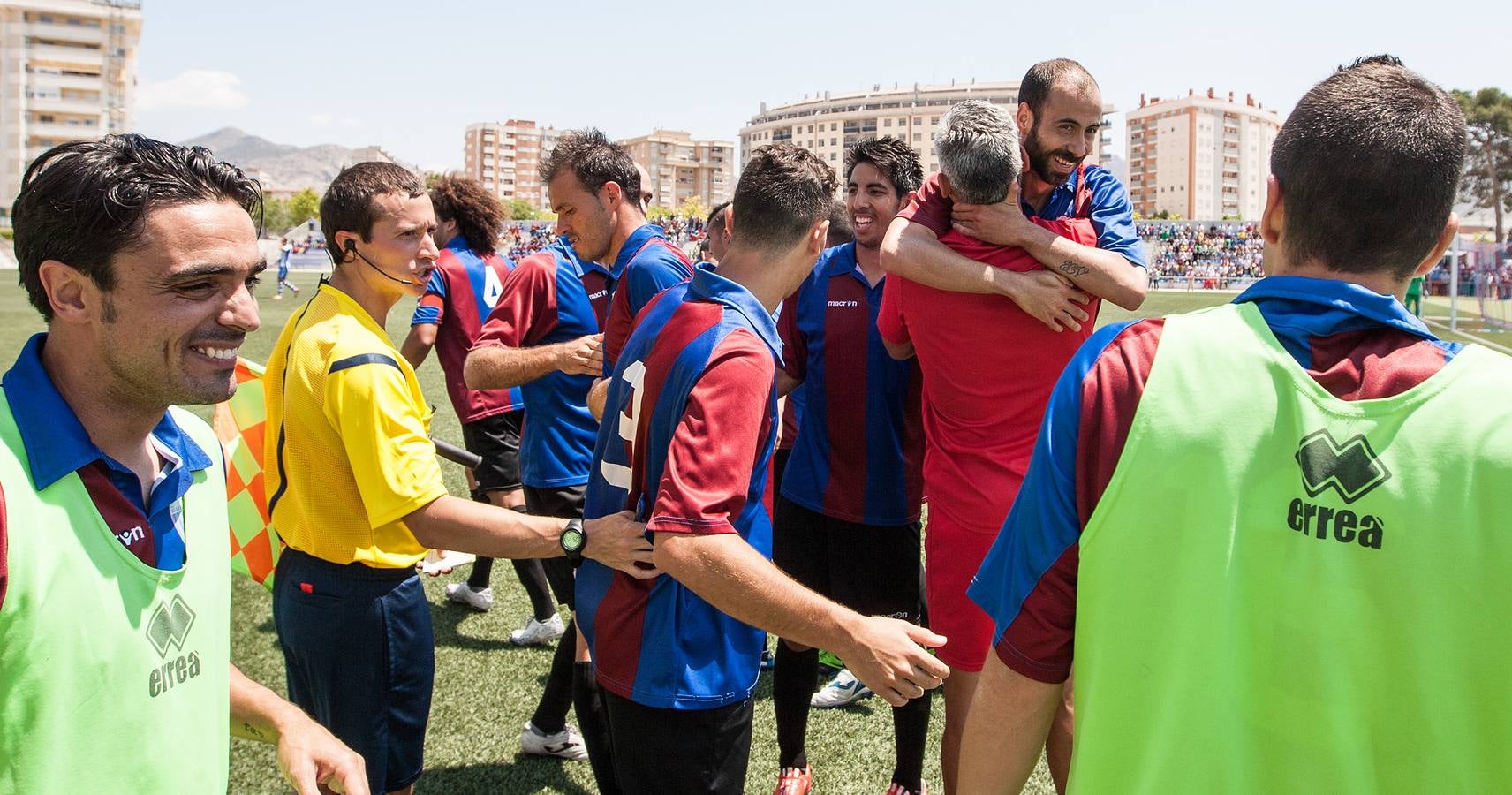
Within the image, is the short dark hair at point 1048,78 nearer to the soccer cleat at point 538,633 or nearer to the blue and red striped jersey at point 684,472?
the blue and red striped jersey at point 684,472

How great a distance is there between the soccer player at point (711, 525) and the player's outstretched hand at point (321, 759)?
0.67 meters

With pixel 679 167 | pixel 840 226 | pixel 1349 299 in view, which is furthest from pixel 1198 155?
pixel 1349 299

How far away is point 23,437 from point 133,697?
420 mm

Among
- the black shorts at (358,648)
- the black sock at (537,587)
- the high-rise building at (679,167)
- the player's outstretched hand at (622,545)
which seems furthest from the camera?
the high-rise building at (679,167)

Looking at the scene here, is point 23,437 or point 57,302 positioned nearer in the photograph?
point 23,437

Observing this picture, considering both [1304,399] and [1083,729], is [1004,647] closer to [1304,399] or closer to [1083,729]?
[1083,729]

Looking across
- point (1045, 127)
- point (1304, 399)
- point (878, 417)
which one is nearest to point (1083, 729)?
point (1304, 399)

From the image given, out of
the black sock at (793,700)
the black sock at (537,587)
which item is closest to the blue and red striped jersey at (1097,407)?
the black sock at (793,700)

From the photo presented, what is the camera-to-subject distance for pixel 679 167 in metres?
185

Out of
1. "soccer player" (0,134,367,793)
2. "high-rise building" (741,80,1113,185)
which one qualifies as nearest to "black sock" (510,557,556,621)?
"soccer player" (0,134,367,793)

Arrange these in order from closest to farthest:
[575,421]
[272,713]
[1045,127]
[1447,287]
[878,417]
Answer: [272,713] < [1045,127] < [878,417] < [575,421] < [1447,287]

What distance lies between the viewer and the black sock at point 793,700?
3.88 m

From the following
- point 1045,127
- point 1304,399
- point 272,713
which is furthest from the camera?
point 1045,127

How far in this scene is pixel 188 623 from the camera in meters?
1.66
